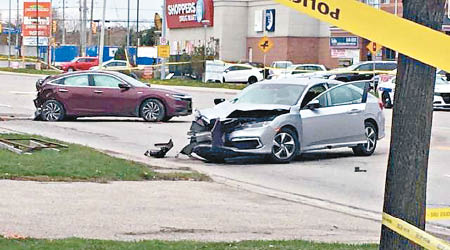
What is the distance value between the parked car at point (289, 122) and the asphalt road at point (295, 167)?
1.00ft

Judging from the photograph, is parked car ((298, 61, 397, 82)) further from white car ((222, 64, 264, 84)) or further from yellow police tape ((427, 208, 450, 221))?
yellow police tape ((427, 208, 450, 221))

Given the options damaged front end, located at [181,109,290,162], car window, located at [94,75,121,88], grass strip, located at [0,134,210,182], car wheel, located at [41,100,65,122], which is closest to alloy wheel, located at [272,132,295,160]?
damaged front end, located at [181,109,290,162]

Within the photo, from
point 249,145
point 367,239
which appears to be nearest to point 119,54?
point 249,145

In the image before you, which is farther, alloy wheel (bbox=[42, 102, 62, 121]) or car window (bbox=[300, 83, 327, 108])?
alloy wheel (bbox=[42, 102, 62, 121])

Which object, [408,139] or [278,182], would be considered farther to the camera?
[278,182]

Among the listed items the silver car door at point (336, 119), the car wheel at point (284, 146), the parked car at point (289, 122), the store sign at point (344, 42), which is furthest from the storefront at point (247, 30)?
the car wheel at point (284, 146)

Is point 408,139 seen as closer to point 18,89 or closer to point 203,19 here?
point 18,89

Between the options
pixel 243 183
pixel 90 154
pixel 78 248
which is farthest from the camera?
pixel 90 154

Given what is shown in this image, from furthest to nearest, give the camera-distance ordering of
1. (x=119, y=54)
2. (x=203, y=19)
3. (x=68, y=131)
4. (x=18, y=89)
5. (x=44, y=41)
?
(x=44, y=41) < (x=119, y=54) < (x=203, y=19) < (x=18, y=89) < (x=68, y=131)

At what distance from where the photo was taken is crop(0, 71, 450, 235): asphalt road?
13.2m

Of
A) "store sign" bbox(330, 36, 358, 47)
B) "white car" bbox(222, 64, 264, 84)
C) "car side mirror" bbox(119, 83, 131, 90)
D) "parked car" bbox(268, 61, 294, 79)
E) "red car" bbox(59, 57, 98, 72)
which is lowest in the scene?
"red car" bbox(59, 57, 98, 72)

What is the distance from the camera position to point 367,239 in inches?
372

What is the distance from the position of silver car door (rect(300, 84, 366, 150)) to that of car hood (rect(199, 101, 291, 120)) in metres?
0.52

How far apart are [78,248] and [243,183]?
682 centimetres
